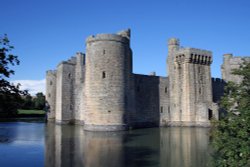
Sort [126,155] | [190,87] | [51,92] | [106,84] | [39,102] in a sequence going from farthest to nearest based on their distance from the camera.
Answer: [39,102], [51,92], [190,87], [106,84], [126,155]

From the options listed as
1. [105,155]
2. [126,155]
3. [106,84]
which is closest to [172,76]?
[106,84]

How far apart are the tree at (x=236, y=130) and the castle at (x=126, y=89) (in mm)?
17438

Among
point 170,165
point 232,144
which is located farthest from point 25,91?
point 170,165

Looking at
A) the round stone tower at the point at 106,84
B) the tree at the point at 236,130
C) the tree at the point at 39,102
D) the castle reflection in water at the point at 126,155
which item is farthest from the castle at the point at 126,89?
the tree at the point at 39,102

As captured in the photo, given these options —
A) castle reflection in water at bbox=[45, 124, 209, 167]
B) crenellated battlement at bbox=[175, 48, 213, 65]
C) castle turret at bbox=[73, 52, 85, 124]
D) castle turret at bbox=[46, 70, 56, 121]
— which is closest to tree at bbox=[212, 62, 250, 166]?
castle reflection in water at bbox=[45, 124, 209, 167]

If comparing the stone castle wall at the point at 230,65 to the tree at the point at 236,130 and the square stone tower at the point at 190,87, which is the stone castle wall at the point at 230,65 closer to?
the square stone tower at the point at 190,87

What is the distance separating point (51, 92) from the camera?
3919cm

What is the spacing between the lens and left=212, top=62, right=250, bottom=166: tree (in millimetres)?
6595

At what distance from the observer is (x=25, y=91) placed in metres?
7.06

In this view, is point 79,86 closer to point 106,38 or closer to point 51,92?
point 51,92

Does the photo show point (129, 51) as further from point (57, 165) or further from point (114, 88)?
point (57, 165)

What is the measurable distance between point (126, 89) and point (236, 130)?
1924 cm

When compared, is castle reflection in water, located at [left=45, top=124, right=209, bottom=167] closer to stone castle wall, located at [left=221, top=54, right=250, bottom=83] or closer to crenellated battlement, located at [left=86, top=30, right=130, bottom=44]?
crenellated battlement, located at [left=86, top=30, right=130, bottom=44]

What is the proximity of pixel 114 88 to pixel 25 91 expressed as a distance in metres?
18.0
